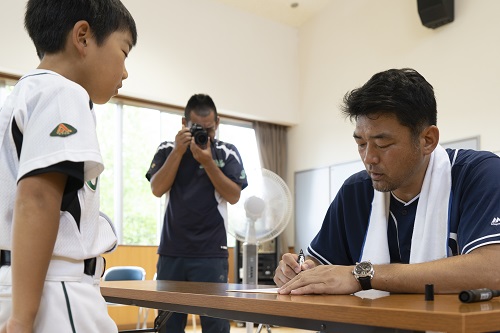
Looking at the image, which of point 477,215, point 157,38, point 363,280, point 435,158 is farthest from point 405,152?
point 157,38

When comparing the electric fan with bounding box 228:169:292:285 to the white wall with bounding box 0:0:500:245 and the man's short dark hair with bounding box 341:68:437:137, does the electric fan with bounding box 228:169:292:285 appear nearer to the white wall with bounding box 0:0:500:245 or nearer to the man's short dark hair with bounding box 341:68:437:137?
the man's short dark hair with bounding box 341:68:437:137

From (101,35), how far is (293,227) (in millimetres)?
7167

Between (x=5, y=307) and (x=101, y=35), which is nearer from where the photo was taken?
(x=5, y=307)

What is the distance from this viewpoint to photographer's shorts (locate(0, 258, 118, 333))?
0.93 metres

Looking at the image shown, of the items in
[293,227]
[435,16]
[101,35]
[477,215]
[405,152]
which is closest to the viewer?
[101,35]

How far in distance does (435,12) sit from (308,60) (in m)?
2.41

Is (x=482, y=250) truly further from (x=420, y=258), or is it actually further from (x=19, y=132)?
(x=19, y=132)

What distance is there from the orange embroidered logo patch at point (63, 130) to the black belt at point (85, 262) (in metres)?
0.23

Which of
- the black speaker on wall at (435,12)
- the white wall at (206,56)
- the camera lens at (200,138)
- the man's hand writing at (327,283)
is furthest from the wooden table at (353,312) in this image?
the black speaker on wall at (435,12)

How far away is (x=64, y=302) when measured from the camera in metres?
0.94

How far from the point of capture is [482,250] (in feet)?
4.23

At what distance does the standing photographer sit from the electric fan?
0.36 meters

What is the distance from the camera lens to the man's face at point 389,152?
155cm

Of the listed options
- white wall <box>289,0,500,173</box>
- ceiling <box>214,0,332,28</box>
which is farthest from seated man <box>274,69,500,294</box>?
ceiling <box>214,0,332,28</box>
